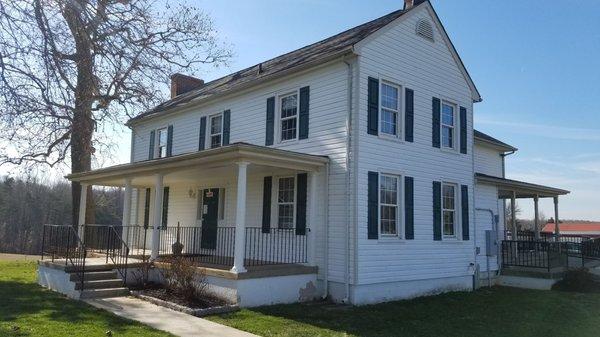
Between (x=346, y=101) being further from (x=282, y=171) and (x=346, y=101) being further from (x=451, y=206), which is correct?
(x=451, y=206)

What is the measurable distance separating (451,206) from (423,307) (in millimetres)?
4469

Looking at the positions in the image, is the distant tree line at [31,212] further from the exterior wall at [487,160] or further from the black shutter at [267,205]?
the black shutter at [267,205]

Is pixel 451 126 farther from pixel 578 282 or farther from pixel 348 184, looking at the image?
pixel 578 282

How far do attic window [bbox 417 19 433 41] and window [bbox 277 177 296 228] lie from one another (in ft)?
19.2

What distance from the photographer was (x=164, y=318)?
9414mm

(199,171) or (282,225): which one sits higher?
(199,171)

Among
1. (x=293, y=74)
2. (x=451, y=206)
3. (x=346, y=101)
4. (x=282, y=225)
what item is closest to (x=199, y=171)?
(x=282, y=225)

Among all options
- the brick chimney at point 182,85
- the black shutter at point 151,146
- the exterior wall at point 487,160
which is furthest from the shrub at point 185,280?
the brick chimney at point 182,85

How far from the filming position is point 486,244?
1659 cm

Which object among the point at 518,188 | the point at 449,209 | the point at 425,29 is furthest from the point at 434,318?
the point at 518,188

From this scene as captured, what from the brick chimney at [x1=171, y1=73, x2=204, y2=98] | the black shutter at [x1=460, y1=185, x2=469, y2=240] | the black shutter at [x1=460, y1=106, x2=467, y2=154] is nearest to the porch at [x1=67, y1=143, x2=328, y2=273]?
the black shutter at [x1=460, y1=185, x2=469, y2=240]

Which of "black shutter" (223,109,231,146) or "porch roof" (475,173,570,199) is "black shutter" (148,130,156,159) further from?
"porch roof" (475,173,570,199)

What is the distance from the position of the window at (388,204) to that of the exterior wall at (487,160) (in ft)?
26.5

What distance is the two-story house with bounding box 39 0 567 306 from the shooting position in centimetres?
1195
